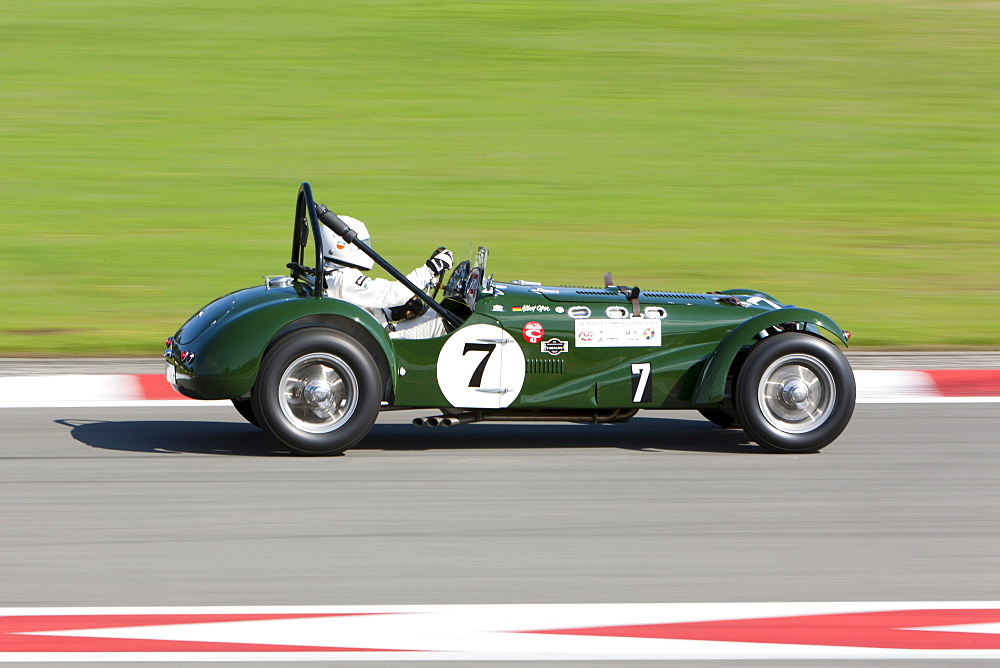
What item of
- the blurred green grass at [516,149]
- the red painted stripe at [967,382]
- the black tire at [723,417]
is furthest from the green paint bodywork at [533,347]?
the blurred green grass at [516,149]

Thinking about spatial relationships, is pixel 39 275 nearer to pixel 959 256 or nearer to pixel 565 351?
pixel 565 351

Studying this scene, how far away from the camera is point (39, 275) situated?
39.8 ft

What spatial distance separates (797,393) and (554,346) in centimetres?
131

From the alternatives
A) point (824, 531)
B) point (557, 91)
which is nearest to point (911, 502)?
point (824, 531)

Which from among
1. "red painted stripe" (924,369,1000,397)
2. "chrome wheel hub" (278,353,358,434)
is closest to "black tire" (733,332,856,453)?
"chrome wheel hub" (278,353,358,434)

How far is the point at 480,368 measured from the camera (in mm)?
6688

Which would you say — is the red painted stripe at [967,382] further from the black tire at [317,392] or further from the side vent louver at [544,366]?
the black tire at [317,392]

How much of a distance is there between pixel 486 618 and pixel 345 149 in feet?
44.4

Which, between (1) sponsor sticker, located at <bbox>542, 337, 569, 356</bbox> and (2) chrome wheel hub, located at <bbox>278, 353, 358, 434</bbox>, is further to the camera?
(1) sponsor sticker, located at <bbox>542, 337, 569, 356</bbox>

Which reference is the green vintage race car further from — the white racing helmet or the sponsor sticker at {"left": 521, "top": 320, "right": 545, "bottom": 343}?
the white racing helmet

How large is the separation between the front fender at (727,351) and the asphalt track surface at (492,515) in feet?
1.17

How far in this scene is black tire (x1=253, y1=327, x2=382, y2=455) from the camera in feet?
21.4

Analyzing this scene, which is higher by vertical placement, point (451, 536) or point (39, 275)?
point (39, 275)

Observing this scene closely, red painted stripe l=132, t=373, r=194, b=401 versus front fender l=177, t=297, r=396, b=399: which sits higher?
front fender l=177, t=297, r=396, b=399
